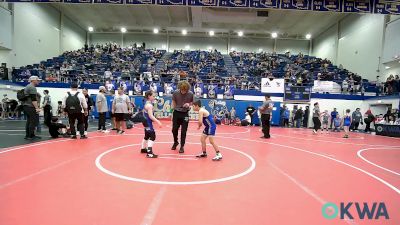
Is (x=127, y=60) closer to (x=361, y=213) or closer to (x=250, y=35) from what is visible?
(x=250, y=35)

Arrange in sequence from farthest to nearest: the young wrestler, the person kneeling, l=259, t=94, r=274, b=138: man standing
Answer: l=259, t=94, r=274, b=138: man standing, the person kneeling, the young wrestler

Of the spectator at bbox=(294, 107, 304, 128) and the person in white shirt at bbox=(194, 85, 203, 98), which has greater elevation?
the person in white shirt at bbox=(194, 85, 203, 98)

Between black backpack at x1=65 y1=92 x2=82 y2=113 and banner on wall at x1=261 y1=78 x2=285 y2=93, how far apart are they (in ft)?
49.7

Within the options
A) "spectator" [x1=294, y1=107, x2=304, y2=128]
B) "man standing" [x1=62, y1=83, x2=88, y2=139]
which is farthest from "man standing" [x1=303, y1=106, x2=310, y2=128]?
"man standing" [x1=62, y1=83, x2=88, y2=139]

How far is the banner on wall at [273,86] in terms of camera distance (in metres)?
20.0

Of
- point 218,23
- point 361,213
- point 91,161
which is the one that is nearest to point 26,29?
point 218,23

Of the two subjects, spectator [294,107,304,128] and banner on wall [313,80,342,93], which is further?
banner on wall [313,80,342,93]

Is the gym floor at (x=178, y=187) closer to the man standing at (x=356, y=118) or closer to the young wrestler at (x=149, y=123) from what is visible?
the young wrestler at (x=149, y=123)

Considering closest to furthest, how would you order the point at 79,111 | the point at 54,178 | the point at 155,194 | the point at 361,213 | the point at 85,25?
the point at 361,213 → the point at 155,194 → the point at 54,178 → the point at 79,111 → the point at 85,25

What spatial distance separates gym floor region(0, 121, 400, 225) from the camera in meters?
2.80

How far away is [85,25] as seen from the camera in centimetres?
3422

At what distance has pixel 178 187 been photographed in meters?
3.73

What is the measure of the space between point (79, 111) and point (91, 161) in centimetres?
324

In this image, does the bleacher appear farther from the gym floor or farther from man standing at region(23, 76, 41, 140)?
the gym floor
